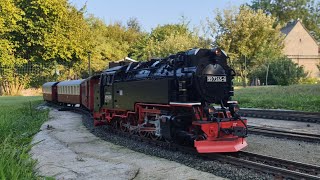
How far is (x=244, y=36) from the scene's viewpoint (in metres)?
33.5

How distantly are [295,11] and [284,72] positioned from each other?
158ft

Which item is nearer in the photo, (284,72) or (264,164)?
(264,164)

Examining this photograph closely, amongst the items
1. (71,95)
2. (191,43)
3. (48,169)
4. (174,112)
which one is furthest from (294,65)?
(48,169)

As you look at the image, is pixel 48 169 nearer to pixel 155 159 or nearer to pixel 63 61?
pixel 155 159

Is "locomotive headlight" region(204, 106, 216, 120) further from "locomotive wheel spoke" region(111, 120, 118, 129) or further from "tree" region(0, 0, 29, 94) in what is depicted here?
"tree" region(0, 0, 29, 94)

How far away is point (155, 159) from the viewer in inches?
349

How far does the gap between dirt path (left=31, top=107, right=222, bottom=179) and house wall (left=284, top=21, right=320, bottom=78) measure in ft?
172

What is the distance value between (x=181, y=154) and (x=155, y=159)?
26.8 inches

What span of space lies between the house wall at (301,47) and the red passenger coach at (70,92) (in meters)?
41.7

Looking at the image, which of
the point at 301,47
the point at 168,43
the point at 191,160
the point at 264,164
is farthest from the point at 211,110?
the point at 301,47

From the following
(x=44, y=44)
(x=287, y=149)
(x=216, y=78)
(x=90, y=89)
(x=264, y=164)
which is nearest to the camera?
(x=264, y=164)

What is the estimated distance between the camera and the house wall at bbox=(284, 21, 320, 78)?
58094mm

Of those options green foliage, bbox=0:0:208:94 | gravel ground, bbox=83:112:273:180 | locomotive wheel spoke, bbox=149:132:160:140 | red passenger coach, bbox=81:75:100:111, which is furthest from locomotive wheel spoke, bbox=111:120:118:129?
green foliage, bbox=0:0:208:94

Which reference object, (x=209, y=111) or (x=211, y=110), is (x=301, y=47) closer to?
(x=211, y=110)
